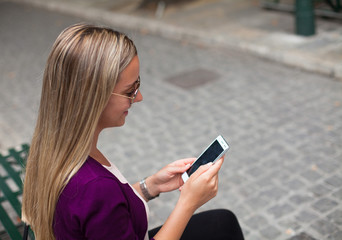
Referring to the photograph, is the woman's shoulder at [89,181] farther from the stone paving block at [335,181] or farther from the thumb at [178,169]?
the stone paving block at [335,181]

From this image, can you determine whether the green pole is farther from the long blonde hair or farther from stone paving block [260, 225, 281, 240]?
the long blonde hair

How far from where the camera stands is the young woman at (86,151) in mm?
1775

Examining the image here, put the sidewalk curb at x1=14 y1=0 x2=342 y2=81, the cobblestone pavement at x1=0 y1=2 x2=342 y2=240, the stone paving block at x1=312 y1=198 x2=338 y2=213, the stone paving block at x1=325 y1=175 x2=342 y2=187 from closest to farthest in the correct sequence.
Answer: the stone paving block at x1=312 y1=198 x2=338 y2=213 < the cobblestone pavement at x1=0 y1=2 x2=342 y2=240 < the stone paving block at x1=325 y1=175 x2=342 y2=187 < the sidewalk curb at x1=14 y1=0 x2=342 y2=81

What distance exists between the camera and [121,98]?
192 centimetres

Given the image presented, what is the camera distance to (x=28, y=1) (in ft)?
53.8

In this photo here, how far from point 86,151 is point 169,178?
650 mm

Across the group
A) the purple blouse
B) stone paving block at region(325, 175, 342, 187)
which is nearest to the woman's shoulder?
the purple blouse

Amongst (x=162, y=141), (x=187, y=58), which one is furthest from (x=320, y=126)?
A: (x=187, y=58)

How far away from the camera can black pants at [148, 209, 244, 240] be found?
2500 mm

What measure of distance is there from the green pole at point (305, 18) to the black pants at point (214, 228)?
660cm

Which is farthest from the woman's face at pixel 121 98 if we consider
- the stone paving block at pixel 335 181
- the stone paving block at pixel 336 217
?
the stone paving block at pixel 335 181

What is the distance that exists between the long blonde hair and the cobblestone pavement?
1.99 feet

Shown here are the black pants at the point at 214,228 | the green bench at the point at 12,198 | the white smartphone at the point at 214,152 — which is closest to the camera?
the white smartphone at the point at 214,152

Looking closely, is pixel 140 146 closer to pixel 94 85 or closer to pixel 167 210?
pixel 167 210
